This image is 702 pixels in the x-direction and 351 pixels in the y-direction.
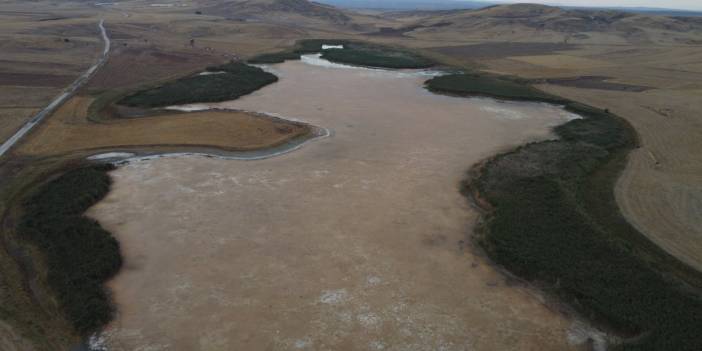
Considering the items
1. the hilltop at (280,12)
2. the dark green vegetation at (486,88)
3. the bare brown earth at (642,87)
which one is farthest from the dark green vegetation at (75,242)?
the hilltop at (280,12)

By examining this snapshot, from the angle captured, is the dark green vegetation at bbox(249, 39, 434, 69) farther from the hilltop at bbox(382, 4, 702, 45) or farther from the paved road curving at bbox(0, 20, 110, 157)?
the hilltop at bbox(382, 4, 702, 45)

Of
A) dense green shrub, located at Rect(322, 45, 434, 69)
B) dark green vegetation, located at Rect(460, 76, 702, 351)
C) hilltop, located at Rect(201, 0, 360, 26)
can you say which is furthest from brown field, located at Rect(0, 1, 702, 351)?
hilltop, located at Rect(201, 0, 360, 26)

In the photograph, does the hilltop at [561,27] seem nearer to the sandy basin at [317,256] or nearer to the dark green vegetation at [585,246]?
the dark green vegetation at [585,246]

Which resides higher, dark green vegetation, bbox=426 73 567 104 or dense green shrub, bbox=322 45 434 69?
dense green shrub, bbox=322 45 434 69

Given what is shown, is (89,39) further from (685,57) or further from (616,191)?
(685,57)

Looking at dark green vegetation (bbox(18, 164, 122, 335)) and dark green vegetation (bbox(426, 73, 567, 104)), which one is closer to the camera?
Result: dark green vegetation (bbox(18, 164, 122, 335))

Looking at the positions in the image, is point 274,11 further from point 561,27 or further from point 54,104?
point 54,104

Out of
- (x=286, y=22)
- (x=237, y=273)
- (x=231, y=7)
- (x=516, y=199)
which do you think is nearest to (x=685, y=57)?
(x=516, y=199)
